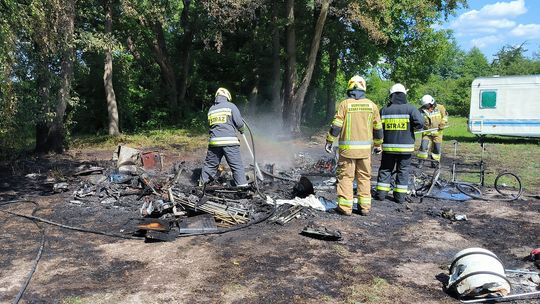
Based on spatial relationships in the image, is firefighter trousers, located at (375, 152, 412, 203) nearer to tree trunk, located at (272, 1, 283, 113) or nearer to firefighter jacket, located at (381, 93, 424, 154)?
firefighter jacket, located at (381, 93, 424, 154)

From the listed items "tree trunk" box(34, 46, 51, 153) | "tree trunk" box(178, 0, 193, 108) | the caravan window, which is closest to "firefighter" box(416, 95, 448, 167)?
the caravan window

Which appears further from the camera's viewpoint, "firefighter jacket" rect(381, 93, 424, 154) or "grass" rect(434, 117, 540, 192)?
"grass" rect(434, 117, 540, 192)

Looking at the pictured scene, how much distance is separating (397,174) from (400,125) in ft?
2.65

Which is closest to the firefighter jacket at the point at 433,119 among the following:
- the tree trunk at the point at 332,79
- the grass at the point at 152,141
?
the grass at the point at 152,141

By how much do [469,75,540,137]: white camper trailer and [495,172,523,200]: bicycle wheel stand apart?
28.0 ft

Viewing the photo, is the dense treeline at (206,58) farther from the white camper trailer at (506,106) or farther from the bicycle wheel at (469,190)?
the bicycle wheel at (469,190)

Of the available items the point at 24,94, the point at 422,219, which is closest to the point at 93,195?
the point at 24,94

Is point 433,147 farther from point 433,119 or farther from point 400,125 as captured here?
point 400,125

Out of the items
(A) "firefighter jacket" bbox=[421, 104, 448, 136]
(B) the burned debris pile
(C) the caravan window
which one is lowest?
(B) the burned debris pile

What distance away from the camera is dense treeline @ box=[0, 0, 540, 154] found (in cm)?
1366

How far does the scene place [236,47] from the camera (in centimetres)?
2420

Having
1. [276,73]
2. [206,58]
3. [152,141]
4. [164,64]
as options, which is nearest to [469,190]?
[152,141]

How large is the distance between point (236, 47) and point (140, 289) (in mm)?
20832

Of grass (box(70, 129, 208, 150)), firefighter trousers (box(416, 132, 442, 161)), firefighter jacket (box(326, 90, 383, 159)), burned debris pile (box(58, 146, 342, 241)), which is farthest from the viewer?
grass (box(70, 129, 208, 150))
